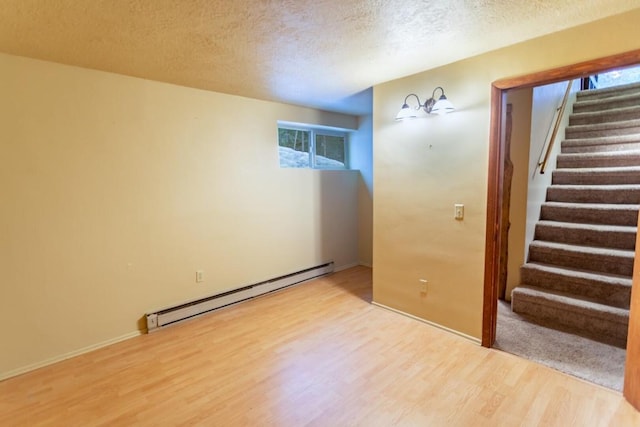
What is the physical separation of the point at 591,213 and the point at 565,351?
68.7 inches

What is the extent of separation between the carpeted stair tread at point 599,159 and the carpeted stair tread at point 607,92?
4.38 feet

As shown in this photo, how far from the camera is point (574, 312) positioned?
9.49 feet

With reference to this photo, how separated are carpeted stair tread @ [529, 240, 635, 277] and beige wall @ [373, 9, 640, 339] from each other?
1.38 m

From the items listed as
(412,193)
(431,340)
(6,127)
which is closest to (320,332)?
(431,340)

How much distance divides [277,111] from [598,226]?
12.2 ft

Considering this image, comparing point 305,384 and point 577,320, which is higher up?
point 577,320

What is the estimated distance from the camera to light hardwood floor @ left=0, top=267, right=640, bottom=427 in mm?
1902

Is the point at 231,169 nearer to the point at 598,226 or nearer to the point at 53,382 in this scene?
the point at 53,382

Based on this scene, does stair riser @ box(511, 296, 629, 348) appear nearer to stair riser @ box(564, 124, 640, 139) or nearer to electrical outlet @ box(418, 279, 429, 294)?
electrical outlet @ box(418, 279, 429, 294)

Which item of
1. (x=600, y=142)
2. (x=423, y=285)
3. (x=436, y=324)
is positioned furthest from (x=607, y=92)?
(x=436, y=324)

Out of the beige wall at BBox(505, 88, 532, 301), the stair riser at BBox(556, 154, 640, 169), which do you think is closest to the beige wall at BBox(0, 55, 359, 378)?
the beige wall at BBox(505, 88, 532, 301)

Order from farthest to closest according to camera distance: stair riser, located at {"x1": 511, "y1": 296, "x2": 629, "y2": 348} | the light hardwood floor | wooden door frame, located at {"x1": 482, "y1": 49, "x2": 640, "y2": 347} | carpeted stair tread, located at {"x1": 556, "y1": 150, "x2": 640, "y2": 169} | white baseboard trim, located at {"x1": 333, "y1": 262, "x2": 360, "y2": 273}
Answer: white baseboard trim, located at {"x1": 333, "y1": 262, "x2": 360, "y2": 273} → carpeted stair tread, located at {"x1": 556, "y1": 150, "x2": 640, "y2": 169} → stair riser, located at {"x1": 511, "y1": 296, "x2": 629, "y2": 348} → wooden door frame, located at {"x1": 482, "y1": 49, "x2": 640, "y2": 347} → the light hardwood floor

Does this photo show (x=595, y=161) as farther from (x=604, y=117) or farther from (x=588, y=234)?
(x=588, y=234)

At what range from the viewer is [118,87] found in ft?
8.95
